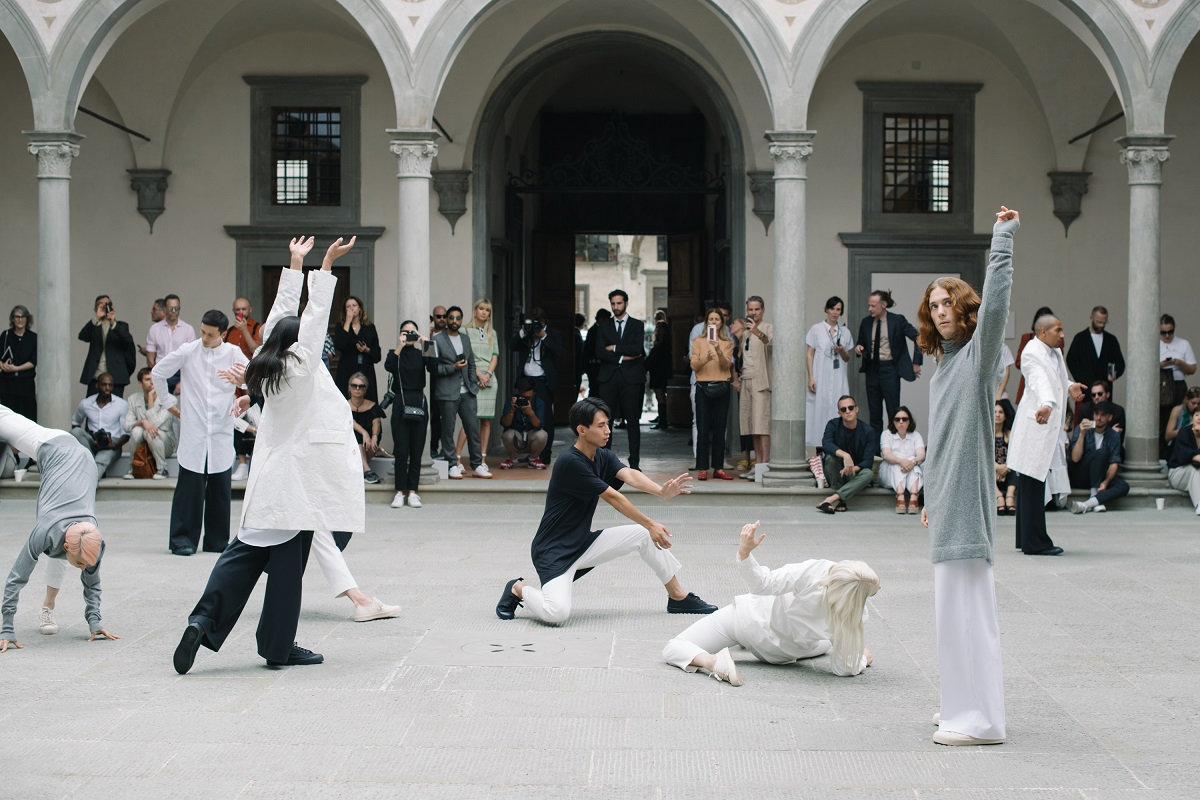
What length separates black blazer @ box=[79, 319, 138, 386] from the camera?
14.4 meters

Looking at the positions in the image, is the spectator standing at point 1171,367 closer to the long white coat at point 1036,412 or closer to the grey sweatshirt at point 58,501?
the long white coat at point 1036,412

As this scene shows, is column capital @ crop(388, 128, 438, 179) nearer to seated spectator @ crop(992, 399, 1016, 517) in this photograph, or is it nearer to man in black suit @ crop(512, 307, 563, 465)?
man in black suit @ crop(512, 307, 563, 465)

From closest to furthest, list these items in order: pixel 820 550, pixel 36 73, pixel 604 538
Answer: pixel 604 538
pixel 820 550
pixel 36 73

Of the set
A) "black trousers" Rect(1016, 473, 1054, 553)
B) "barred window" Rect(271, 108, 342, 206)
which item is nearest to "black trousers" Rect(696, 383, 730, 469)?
"black trousers" Rect(1016, 473, 1054, 553)

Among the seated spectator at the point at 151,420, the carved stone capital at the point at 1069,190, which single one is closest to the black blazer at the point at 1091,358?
the carved stone capital at the point at 1069,190

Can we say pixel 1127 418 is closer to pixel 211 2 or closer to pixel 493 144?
pixel 493 144

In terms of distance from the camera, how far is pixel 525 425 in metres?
15.3

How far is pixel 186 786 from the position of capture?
4.68m

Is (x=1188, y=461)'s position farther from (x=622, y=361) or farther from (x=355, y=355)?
(x=355, y=355)

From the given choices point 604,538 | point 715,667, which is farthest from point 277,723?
point 604,538

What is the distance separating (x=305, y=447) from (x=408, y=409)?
6265mm

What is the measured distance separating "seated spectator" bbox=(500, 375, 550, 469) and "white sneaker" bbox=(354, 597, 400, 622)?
24.5 ft

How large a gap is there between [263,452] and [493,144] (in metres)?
11.6

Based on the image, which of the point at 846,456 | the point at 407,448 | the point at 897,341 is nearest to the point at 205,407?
the point at 407,448
